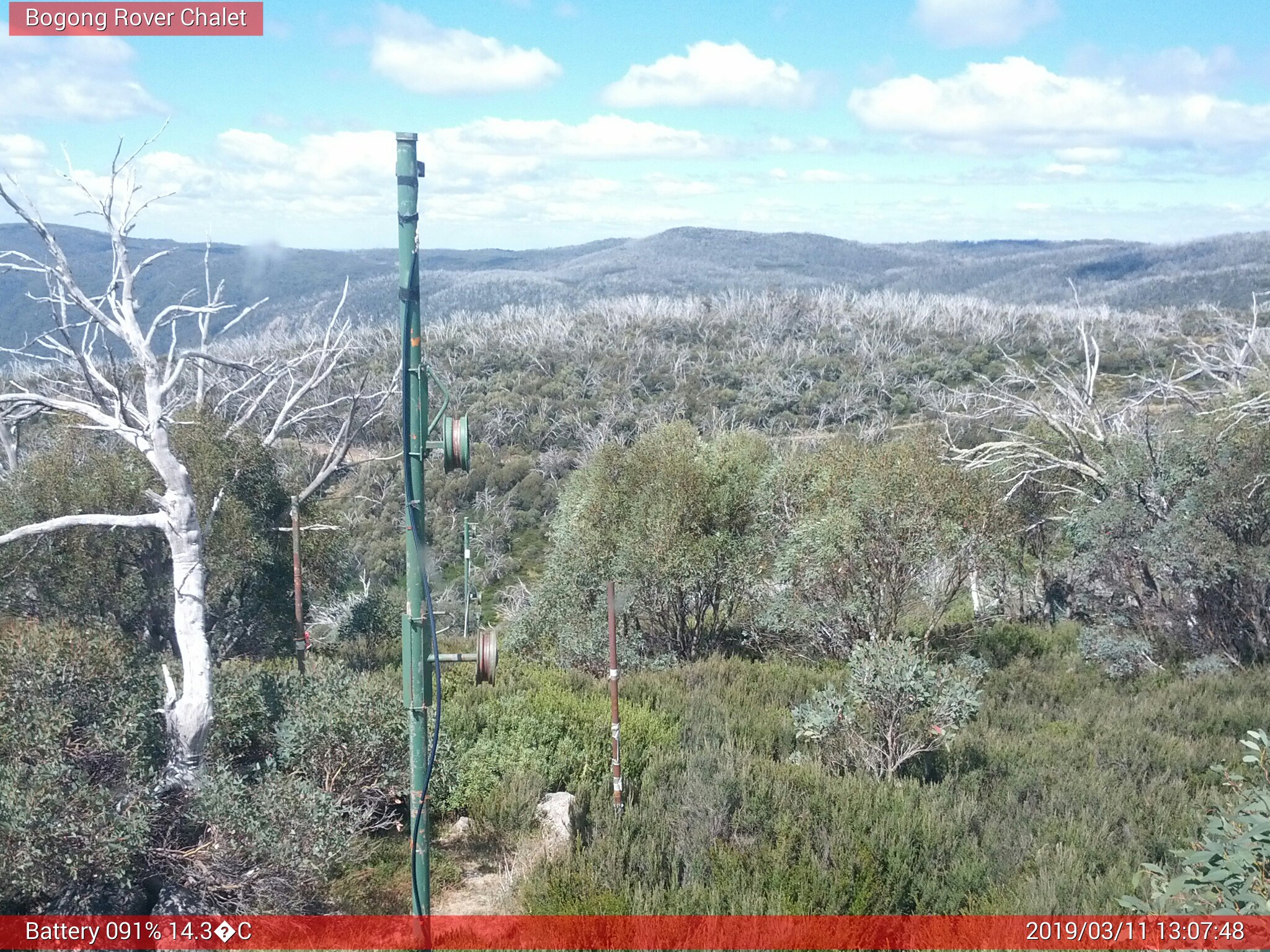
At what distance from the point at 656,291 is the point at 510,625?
11570 cm

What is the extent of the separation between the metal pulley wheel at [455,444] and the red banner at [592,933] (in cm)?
256

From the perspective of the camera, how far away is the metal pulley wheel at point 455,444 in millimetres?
4277

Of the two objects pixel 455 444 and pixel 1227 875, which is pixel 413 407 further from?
pixel 1227 875

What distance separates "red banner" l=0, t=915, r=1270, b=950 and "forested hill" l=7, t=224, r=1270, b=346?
3293 centimetres

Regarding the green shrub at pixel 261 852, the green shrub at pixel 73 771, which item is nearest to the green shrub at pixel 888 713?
the green shrub at pixel 261 852

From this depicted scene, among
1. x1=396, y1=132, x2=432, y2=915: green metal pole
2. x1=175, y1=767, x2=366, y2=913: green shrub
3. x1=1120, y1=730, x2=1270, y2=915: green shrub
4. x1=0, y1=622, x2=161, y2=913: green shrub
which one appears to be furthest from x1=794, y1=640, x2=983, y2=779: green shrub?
x1=0, y1=622, x2=161, y2=913: green shrub

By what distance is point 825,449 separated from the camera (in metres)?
14.8

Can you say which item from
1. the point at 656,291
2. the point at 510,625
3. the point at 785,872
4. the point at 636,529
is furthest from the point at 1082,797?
the point at 656,291

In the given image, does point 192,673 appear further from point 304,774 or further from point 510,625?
point 510,625

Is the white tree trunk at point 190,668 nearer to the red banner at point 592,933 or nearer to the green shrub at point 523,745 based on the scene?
the red banner at point 592,933

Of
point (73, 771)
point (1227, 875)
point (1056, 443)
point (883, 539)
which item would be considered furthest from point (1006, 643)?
point (73, 771)

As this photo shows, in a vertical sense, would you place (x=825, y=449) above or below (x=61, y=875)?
above

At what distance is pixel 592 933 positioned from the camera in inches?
210

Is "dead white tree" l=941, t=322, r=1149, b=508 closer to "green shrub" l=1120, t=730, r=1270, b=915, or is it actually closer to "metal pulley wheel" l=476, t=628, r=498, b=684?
"green shrub" l=1120, t=730, r=1270, b=915
